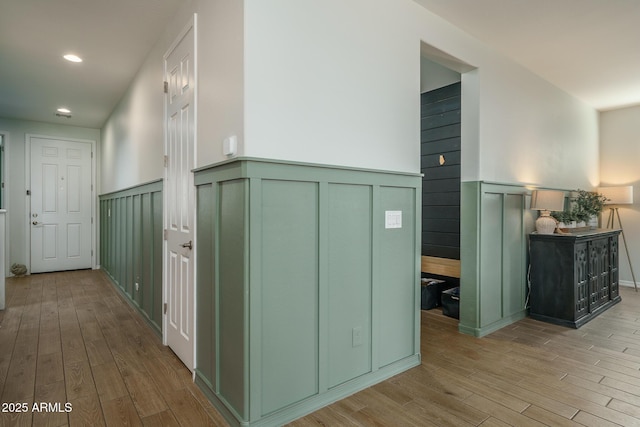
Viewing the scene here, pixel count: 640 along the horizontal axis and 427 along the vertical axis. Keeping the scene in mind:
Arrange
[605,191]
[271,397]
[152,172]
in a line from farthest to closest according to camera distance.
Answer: [605,191]
[152,172]
[271,397]

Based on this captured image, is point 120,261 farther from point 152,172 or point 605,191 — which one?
point 605,191

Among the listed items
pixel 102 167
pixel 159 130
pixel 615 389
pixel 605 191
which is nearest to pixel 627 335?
pixel 615 389

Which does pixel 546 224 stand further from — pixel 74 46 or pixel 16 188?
Result: pixel 16 188

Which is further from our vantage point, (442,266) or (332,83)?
(442,266)

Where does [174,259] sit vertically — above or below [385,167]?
below

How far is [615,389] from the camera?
7.38ft

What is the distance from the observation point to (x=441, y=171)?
13.5 ft

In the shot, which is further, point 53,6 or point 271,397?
point 53,6

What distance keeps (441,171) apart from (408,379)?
255cm

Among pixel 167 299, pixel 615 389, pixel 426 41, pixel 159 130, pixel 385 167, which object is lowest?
pixel 615 389

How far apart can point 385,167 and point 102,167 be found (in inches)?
241

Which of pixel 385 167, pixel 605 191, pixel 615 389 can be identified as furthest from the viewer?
pixel 605 191

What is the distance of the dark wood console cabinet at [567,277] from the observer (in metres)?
3.43

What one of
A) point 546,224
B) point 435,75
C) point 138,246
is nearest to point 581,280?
point 546,224
